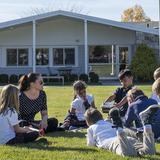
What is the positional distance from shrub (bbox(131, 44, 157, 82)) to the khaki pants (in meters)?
27.3

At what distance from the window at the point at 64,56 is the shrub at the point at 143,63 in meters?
4.64

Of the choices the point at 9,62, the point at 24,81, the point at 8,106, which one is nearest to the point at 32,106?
the point at 24,81

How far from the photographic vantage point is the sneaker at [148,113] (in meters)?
7.63

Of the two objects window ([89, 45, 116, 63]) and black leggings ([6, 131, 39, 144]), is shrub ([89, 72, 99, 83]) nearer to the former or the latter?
window ([89, 45, 116, 63])

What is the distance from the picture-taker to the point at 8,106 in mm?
8609

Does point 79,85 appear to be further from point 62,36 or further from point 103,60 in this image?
point 103,60

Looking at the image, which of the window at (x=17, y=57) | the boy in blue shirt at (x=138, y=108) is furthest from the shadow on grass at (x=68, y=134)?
the window at (x=17, y=57)

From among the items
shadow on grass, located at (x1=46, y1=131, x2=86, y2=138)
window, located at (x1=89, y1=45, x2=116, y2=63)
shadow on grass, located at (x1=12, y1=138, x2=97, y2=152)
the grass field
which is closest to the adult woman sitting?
shadow on grass, located at (x1=46, y1=131, x2=86, y2=138)

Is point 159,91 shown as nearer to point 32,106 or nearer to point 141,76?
point 32,106

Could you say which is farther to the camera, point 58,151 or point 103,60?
point 103,60

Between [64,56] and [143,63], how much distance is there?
593cm

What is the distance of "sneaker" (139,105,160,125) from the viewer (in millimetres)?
7633

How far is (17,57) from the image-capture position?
1527 inches

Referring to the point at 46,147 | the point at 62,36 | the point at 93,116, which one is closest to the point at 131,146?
the point at 93,116
